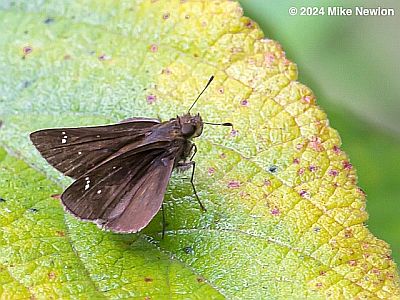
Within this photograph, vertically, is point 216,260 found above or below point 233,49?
below

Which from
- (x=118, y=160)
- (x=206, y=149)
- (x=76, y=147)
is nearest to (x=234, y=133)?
(x=206, y=149)

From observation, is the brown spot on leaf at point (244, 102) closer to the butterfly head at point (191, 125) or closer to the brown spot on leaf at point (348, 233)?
the butterfly head at point (191, 125)

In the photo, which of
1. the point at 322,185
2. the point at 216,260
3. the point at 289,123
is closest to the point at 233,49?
the point at 289,123

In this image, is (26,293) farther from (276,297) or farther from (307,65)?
(307,65)

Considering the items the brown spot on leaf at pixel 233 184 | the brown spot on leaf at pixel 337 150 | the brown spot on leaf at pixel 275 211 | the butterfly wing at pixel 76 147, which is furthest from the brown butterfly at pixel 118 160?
the brown spot on leaf at pixel 337 150

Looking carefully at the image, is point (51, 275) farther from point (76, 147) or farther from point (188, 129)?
→ point (188, 129)

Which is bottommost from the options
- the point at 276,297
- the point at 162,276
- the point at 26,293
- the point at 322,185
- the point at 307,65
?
the point at 26,293

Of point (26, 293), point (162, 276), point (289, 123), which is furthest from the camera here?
point (289, 123)
